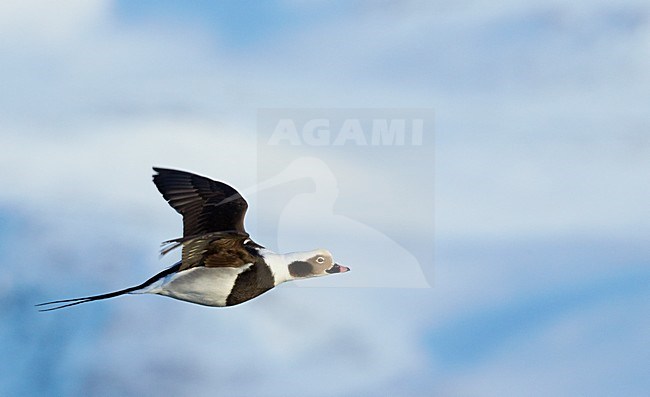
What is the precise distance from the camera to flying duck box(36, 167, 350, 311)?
1434cm

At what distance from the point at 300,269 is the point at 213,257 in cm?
148

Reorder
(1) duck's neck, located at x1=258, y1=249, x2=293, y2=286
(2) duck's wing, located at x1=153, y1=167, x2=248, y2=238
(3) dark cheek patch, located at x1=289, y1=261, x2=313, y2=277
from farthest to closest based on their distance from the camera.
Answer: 1. (3) dark cheek patch, located at x1=289, y1=261, x2=313, y2=277
2. (1) duck's neck, located at x1=258, y1=249, x2=293, y2=286
3. (2) duck's wing, located at x1=153, y1=167, x2=248, y2=238

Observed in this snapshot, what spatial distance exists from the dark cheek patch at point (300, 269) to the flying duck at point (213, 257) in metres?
0.01

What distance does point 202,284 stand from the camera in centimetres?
1455

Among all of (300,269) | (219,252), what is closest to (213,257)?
(219,252)

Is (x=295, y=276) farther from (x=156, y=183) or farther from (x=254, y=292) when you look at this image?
(x=156, y=183)

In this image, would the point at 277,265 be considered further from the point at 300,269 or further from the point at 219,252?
the point at 219,252

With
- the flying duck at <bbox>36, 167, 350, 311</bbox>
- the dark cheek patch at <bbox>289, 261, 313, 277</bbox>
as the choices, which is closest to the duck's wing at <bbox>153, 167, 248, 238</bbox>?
the flying duck at <bbox>36, 167, 350, 311</bbox>

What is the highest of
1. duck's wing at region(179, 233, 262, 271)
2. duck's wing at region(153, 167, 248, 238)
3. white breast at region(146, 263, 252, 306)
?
duck's wing at region(153, 167, 248, 238)

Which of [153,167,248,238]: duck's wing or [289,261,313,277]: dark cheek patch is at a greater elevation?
[153,167,248,238]: duck's wing

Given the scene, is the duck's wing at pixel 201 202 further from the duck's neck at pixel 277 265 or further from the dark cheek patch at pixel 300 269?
the dark cheek patch at pixel 300 269

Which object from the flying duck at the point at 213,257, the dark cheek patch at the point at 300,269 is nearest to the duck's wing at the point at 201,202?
the flying duck at the point at 213,257

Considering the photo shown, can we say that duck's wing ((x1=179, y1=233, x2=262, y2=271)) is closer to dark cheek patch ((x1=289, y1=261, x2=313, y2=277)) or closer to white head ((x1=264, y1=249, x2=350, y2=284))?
white head ((x1=264, y1=249, x2=350, y2=284))

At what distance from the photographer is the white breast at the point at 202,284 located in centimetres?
1438
